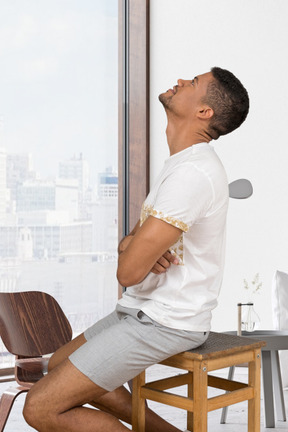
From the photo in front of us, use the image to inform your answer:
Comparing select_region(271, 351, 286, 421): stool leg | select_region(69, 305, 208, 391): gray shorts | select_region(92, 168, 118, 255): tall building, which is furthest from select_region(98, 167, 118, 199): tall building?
select_region(69, 305, 208, 391): gray shorts

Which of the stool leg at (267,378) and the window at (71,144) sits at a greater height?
the window at (71,144)

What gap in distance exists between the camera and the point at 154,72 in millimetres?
4840

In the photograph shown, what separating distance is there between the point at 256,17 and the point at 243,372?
223 centimetres

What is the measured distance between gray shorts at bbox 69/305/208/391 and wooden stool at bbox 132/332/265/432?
7 centimetres

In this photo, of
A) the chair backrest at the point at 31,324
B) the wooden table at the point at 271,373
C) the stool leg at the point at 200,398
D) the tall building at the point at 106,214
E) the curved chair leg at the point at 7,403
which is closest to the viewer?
the stool leg at the point at 200,398

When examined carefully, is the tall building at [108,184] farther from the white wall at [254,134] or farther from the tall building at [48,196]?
the white wall at [254,134]

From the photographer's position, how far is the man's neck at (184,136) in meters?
2.06

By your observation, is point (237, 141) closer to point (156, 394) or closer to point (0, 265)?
point (0, 265)

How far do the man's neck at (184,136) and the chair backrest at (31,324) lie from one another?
1.06 meters

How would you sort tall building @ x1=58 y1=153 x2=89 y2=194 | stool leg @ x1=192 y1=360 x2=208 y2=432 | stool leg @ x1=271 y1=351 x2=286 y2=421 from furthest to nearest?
tall building @ x1=58 y1=153 x2=89 y2=194 < stool leg @ x1=271 y1=351 x2=286 y2=421 < stool leg @ x1=192 y1=360 x2=208 y2=432

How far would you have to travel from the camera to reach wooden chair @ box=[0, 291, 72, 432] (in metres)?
2.64

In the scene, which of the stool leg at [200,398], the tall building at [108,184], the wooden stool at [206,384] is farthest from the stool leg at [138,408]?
the tall building at [108,184]

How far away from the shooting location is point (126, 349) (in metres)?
1.93

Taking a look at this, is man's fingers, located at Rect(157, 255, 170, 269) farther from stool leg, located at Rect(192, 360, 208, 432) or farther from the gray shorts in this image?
stool leg, located at Rect(192, 360, 208, 432)
